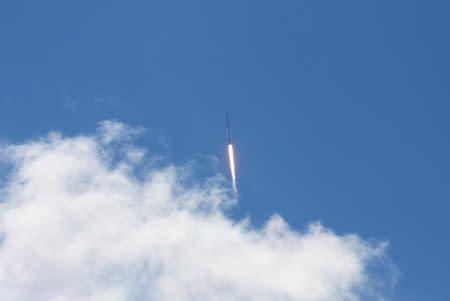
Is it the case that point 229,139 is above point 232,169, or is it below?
above

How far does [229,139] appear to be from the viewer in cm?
11462

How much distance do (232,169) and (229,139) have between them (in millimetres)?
9146

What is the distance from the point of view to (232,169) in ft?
369
